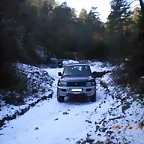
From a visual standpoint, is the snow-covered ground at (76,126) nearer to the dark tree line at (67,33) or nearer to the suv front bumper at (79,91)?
the suv front bumper at (79,91)

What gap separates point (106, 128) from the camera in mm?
6547

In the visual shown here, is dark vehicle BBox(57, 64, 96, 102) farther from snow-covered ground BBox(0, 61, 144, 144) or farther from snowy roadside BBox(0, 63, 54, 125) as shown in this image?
snowy roadside BBox(0, 63, 54, 125)

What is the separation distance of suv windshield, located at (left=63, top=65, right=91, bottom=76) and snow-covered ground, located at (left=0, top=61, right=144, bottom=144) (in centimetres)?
258

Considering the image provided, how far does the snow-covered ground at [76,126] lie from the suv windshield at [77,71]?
258cm

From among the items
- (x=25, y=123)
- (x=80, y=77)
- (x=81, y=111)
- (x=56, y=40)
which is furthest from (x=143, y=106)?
(x=56, y=40)

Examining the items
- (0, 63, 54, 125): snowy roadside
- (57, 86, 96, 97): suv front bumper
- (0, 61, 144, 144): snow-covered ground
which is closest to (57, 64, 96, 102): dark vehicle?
(57, 86, 96, 97): suv front bumper

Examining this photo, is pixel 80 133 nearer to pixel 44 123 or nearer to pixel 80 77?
pixel 44 123

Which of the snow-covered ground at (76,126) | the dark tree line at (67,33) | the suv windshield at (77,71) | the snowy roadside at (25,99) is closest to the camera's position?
the snow-covered ground at (76,126)

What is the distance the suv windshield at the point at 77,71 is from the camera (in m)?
11.9

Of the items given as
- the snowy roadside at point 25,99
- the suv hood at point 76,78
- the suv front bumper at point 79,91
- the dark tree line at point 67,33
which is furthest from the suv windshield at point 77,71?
the dark tree line at point 67,33

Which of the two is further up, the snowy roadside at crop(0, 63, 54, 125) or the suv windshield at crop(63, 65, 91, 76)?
the suv windshield at crop(63, 65, 91, 76)

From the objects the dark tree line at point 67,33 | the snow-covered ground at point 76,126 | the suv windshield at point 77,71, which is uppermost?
the dark tree line at point 67,33

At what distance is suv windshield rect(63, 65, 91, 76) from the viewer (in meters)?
11.9

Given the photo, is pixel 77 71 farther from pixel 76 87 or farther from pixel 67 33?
pixel 67 33
